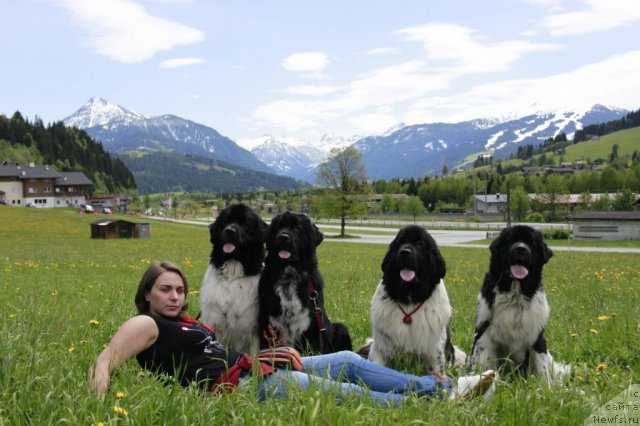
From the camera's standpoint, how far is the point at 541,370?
17.8 feet

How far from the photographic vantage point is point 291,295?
19.9 ft

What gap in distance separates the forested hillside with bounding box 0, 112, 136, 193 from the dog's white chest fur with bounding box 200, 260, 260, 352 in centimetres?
15806

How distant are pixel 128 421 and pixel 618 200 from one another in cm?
10308

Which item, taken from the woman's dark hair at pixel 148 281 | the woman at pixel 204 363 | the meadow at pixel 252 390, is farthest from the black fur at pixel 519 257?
the woman's dark hair at pixel 148 281

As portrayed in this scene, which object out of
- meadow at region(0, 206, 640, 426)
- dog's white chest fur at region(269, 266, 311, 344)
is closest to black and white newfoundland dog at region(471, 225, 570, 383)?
meadow at region(0, 206, 640, 426)

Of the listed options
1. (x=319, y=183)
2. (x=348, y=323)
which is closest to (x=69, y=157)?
(x=319, y=183)

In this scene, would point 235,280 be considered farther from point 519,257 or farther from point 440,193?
point 440,193

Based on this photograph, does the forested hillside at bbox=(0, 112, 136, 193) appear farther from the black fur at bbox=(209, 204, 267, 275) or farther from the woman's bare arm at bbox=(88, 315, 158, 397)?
the woman's bare arm at bbox=(88, 315, 158, 397)

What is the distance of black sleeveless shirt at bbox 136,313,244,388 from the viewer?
449 centimetres

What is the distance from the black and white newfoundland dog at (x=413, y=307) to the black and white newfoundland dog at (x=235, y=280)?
1.43 meters

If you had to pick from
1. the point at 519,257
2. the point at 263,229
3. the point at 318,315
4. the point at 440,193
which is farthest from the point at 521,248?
the point at 440,193

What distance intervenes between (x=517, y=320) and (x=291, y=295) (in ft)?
7.89

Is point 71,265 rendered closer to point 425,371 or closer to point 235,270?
point 235,270

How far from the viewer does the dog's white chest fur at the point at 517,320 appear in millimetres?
5652
